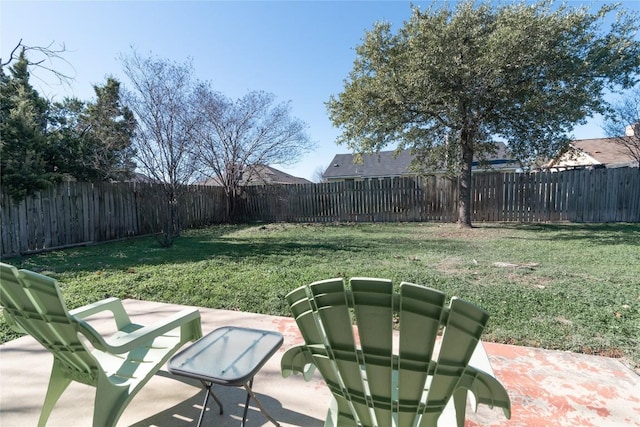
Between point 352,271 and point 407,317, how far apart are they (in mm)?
3746

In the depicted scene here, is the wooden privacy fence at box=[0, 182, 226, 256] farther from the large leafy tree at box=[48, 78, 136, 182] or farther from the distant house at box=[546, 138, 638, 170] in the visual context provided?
the distant house at box=[546, 138, 638, 170]

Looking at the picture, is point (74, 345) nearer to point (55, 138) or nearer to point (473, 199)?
point (55, 138)

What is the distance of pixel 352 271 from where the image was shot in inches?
184

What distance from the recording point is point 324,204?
43.8ft

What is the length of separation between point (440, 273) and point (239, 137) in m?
12.8

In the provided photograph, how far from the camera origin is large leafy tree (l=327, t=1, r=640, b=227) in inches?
307

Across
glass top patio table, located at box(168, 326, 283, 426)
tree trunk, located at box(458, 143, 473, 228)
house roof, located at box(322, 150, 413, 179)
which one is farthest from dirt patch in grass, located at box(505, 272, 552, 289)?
house roof, located at box(322, 150, 413, 179)

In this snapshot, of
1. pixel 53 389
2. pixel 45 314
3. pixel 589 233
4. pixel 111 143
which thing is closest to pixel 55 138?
pixel 111 143

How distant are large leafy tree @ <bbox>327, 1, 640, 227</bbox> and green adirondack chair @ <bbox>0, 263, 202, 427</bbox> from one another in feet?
28.1

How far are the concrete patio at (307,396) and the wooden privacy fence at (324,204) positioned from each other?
6.34m

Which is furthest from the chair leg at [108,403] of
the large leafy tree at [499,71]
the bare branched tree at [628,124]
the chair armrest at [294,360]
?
the bare branched tree at [628,124]

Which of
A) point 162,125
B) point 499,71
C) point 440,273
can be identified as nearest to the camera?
point 440,273

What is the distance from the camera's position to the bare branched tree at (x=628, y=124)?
14.2 meters

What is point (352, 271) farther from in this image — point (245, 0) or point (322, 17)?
point (322, 17)
